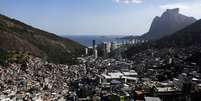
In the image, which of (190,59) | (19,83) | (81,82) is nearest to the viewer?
(19,83)

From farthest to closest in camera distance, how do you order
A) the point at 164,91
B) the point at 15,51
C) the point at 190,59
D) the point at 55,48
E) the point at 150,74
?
the point at 55,48 < the point at 15,51 < the point at 190,59 < the point at 150,74 < the point at 164,91

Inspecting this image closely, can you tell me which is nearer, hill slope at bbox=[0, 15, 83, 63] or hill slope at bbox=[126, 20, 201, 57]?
hill slope at bbox=[0, 15, 83, 63]

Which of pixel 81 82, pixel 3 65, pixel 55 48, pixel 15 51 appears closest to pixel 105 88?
pixel 81 82

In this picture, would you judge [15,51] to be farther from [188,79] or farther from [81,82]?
[188,79]

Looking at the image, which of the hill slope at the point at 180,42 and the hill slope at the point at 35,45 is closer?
the hill slope at the point at 35,45

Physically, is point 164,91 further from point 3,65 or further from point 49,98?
point 3,65

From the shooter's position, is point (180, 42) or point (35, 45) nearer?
point (35, 45)

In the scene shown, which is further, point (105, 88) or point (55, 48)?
point (55, 48)

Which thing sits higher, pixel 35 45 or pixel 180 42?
pixel 180 42

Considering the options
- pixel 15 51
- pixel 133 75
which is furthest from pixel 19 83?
pixel 15 51
